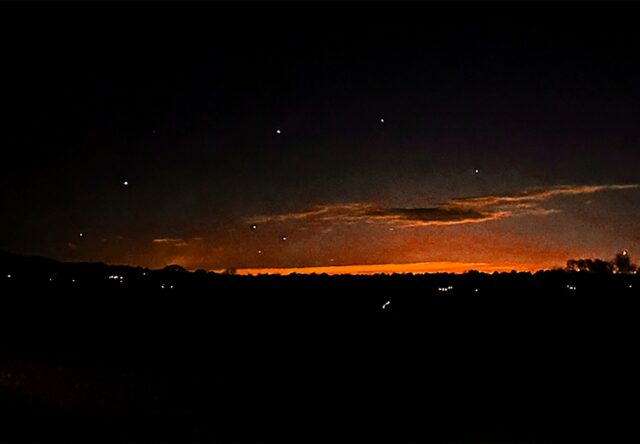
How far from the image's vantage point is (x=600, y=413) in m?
9.47

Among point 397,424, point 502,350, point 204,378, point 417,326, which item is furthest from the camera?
point 417,326

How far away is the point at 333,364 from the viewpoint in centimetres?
1352

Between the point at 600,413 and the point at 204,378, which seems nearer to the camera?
the point at 600,413

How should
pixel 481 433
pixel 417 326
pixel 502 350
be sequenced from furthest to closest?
pixel 417 326 < pixel 502 350 < pixel 481 433

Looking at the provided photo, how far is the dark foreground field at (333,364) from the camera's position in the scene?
887 centimetres

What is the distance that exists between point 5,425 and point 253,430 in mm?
3111

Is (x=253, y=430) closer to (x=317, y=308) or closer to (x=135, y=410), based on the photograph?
(x=135, y=410)

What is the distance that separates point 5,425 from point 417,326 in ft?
38.7

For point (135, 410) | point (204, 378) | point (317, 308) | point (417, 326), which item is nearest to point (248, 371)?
point (204, 378)

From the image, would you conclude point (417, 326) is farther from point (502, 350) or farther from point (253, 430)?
point (253, 430)

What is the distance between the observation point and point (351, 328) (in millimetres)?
18812

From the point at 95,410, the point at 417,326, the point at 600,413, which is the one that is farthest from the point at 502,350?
the point at 95,410

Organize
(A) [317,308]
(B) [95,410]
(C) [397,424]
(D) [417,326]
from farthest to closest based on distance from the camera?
(A) [317,308], (D) [417,326], (B) [95,410], (C) [397,424]

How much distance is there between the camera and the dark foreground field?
887 cm
